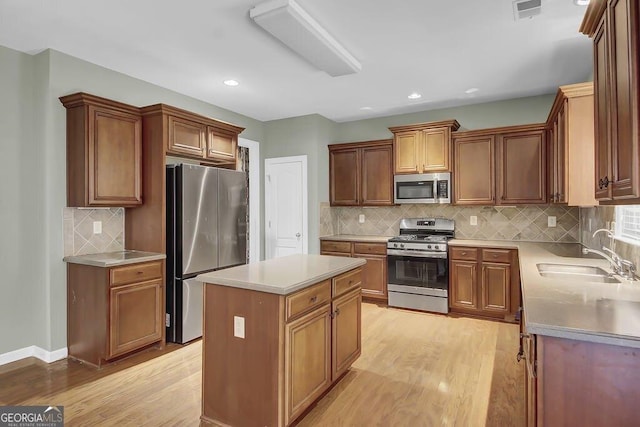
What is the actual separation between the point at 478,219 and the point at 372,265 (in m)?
1.54

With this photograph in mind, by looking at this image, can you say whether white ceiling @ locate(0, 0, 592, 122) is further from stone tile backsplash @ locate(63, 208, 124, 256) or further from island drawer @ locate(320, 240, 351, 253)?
island drawer @ locate(320, 240, 351, 253)

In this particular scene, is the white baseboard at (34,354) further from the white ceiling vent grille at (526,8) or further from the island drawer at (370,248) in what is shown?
the white ceiling vent grille at (526,8)

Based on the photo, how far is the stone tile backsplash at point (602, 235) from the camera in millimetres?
2300

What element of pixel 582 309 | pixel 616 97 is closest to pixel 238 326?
pixel 582 309

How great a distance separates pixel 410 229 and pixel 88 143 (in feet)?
13.1

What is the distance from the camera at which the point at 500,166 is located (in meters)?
4.37

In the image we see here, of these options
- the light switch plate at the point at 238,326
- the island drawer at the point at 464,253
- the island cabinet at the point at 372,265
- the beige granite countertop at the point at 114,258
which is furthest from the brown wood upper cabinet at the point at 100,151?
the island drawer at the point at 464,253

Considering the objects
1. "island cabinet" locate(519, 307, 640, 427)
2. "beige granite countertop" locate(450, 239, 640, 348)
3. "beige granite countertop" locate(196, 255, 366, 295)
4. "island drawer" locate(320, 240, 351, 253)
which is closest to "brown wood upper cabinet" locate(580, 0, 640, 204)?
"beige granite countertop" locate(450, 239, 640, 348)

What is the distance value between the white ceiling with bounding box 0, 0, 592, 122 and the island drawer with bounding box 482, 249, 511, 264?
1.88 m

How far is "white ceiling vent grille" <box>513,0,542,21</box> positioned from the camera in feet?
7.79

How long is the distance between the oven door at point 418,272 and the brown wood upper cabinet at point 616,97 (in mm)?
2759

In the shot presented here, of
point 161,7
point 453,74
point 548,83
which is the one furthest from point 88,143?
point 548,83

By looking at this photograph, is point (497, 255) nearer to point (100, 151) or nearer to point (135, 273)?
point (135, 273)

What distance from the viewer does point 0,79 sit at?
2953mm
